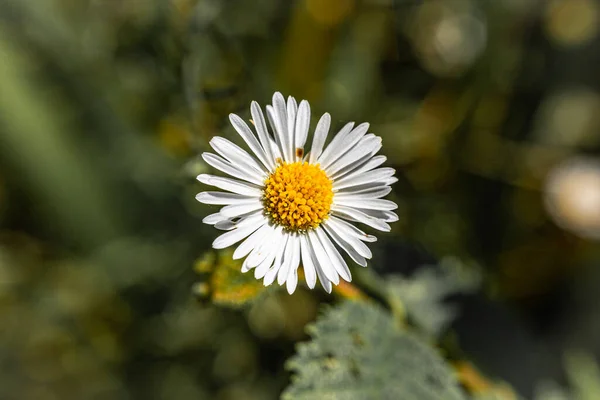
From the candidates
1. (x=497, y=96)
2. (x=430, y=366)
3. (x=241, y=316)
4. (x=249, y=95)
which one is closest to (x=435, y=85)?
(x=497, y=96)

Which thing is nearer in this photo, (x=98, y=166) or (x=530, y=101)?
(x=98, y=166)

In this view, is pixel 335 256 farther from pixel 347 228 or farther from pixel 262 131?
pixel 262 131

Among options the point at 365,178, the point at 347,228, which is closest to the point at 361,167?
the point at 365,178

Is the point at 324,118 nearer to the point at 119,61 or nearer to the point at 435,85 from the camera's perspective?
the point at 119,61

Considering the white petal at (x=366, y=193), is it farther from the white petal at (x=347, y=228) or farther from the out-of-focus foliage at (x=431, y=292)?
the out-of-focus foliage at (x=431, y=292)

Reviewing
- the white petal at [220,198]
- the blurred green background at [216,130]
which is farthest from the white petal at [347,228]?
the blurred green background at [216,130]
